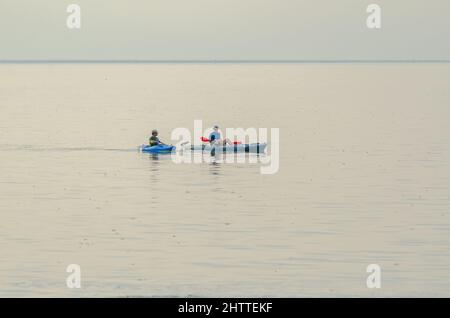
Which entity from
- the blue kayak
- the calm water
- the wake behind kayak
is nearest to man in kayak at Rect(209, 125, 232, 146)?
the wake behind kayak

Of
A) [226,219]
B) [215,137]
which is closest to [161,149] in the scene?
[215,137]

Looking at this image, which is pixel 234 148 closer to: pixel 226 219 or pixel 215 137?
pixel 215 137

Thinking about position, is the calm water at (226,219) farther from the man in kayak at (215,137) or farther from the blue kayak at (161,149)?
the man in kayak at (215,137)

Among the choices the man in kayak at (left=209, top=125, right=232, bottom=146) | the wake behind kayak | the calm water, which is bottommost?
the calm water

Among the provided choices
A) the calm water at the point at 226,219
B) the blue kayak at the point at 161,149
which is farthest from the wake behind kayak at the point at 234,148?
the blue kayak at the point at 161,149

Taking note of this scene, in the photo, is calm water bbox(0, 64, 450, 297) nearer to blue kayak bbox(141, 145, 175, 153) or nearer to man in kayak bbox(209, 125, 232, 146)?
blue kayak bbox(141, 145, 175, 153)

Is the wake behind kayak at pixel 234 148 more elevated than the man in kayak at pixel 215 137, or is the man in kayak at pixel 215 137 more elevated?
the man in kayak at pixel 215 137

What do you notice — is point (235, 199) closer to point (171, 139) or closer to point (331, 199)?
point (331, 199)

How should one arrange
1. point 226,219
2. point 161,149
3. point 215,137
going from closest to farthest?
point 226,219 < point 215,137 < point 161,149

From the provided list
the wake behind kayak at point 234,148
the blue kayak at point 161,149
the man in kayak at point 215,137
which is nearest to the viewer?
the man in kayak at point 215,137

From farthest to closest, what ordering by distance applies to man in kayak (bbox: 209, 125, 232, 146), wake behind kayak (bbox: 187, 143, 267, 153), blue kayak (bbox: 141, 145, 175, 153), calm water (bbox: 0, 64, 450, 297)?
blue kayak (bbox: 141, 145, 175, 153) < wake behind kayak (bbox: 187, 143, 267, 153) < man in kayak (bbox: 209, 125, 232, 146) < calm water (bbox: 0, 64, 450, 297)

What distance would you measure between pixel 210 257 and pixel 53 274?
4.69 m

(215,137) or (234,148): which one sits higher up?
(215,137)
